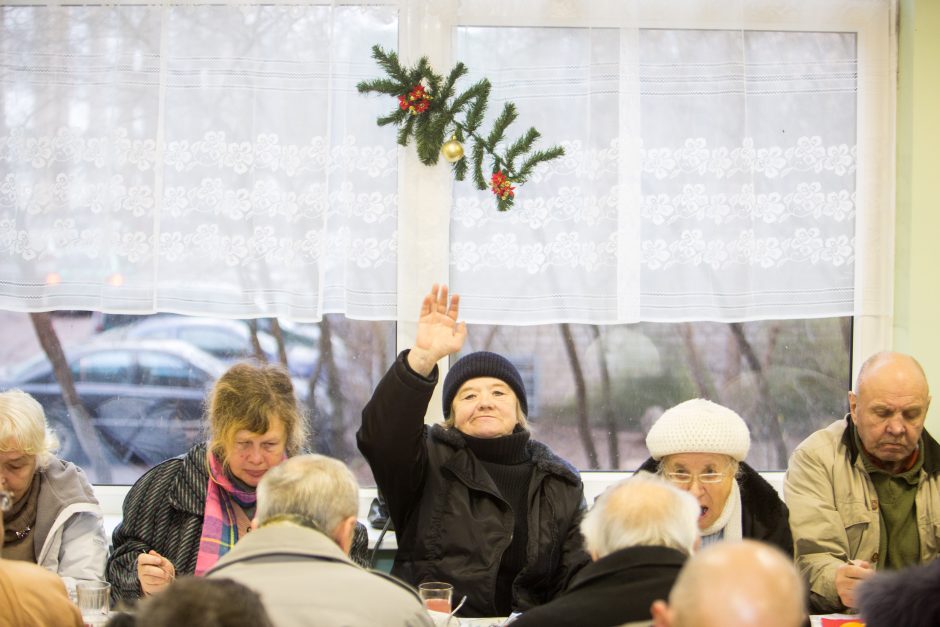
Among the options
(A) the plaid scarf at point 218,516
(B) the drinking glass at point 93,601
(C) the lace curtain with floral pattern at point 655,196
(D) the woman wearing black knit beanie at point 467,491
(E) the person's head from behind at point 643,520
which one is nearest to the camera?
(E) the person's head from behind at point 643,520

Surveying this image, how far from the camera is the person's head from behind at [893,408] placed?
3471 millimetres

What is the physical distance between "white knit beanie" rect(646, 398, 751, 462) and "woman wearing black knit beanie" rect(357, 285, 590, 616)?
1.13ft

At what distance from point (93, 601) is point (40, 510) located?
0.84 metres

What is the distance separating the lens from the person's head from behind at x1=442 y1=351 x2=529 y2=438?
11.4 feet

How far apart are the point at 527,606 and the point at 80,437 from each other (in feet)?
6.84

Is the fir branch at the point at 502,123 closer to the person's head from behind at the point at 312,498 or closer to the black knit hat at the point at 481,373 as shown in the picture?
the black knit hat at the point at 481,373

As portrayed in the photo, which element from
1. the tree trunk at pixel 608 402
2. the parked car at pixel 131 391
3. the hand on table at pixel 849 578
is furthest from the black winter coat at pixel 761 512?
the parked car at pixel 131 391

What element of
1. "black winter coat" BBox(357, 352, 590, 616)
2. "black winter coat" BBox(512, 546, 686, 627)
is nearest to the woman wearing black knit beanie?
"black winter coat" BBox(357, 352, 590, 616)

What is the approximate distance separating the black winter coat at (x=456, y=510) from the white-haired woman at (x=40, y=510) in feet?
3.00

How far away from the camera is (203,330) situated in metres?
4.25

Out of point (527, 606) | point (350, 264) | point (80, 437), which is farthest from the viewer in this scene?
point (80, 437)

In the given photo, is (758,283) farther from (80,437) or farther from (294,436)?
(80,437)

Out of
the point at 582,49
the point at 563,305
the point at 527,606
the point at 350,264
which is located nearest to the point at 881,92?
the point at 582,49

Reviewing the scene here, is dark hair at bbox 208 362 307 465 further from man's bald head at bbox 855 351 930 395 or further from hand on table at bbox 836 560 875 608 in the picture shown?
man's bald head at bbox 855 351 930 395
